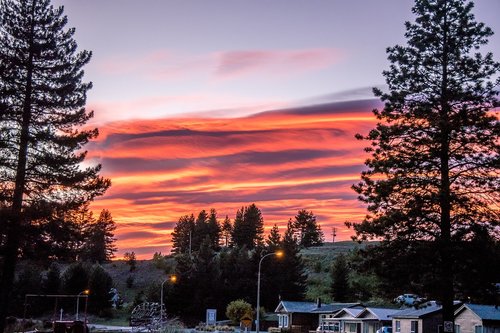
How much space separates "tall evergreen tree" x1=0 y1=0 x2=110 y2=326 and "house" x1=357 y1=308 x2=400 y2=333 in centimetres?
4731

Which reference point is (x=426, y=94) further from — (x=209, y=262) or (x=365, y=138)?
(x=209, y=262)

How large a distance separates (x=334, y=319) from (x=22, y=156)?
5611cm

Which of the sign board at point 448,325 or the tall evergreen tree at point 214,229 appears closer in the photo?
the sign board at point 448,325

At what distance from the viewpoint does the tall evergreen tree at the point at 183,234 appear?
580ft

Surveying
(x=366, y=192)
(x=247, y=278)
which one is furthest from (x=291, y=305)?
(x=366, y=192)

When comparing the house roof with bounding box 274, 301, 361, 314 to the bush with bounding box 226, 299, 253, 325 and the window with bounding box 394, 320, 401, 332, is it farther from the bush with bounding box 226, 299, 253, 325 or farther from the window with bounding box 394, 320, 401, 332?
the window with bounding box 394, 320, 401, 332

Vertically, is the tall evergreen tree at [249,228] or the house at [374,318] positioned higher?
the tall evergreen tree at [249,228]

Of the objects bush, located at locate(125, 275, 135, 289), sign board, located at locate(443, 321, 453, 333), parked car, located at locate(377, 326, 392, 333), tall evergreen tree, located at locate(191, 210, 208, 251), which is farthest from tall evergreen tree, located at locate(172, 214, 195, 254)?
sign board, located at locate(443, 321, 453, 333)

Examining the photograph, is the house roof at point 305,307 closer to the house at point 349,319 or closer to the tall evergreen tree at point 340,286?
the house at point 349,319

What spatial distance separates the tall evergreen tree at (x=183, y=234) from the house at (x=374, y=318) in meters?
98.7

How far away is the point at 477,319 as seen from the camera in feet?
184

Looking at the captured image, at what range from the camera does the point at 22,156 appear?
34.5 meters

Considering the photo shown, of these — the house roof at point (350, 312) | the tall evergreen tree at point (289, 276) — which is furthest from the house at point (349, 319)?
the tall evergreen tree at point (289, 276)

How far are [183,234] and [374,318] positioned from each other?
11235 cm
